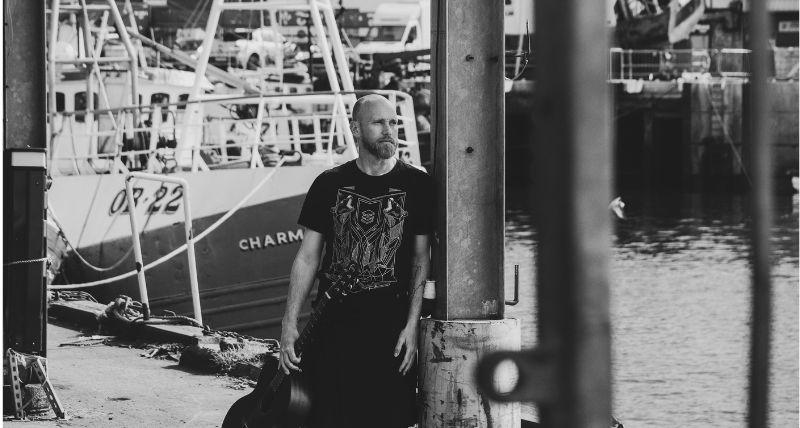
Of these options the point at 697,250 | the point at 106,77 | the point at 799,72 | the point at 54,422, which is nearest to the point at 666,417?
the point at 54,422

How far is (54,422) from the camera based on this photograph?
6.04 metres

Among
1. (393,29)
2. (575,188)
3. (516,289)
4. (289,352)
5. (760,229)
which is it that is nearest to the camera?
(575,188)

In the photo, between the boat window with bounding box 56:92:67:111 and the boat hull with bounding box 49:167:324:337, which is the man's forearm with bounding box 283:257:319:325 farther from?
the boat window with bounding box 56:92:67:111

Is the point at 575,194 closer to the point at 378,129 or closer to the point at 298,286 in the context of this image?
the point at 378,129

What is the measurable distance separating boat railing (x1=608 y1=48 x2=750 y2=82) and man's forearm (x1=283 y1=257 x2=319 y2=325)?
49.4m

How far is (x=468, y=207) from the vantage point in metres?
4.69

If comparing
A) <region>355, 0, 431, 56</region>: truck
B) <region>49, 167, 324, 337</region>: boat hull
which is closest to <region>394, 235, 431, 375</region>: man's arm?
<region>49, 167, 324, 337</region>: boat hull

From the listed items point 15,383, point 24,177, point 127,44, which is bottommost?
point 15,383

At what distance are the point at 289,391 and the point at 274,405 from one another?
172mm

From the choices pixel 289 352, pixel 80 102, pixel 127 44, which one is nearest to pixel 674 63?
pixel 80 102

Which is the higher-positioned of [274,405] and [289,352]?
[289,352]

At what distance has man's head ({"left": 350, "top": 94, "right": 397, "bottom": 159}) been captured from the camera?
14.4 ft

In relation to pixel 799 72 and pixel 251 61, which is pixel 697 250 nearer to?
pixel 251 61

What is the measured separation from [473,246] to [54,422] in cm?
253
